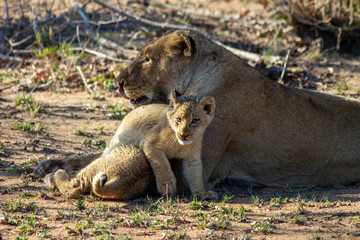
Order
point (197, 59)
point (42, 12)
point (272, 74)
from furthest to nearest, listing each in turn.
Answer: point (42, 12) < point (272, 74) < point (197, 59)

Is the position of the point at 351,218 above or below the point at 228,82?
below

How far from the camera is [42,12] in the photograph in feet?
38.4

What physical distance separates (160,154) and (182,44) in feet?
4.64

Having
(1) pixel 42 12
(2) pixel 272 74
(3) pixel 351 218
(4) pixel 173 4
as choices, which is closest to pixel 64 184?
(3) pixel 351 218

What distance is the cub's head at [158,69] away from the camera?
5289 millimetres

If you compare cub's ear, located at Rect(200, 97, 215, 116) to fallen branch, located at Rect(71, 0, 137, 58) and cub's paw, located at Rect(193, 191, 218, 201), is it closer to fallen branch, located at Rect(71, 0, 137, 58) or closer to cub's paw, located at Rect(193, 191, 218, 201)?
cub's paw, located at Rect(193, 191, 218, 201)

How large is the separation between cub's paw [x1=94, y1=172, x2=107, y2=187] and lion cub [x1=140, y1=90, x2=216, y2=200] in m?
0.41

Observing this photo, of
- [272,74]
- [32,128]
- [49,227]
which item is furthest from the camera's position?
[272,74]

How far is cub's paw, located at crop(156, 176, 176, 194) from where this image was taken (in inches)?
176

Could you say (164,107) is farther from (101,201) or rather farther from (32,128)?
(32,128)

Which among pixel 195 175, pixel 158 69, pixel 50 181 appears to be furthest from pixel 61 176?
pixel 158 69

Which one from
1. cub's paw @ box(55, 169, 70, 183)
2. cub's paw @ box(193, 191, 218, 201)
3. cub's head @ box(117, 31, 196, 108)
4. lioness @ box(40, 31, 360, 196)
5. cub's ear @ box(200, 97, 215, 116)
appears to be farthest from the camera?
cub's head @ box(117, 31, 196, 108)

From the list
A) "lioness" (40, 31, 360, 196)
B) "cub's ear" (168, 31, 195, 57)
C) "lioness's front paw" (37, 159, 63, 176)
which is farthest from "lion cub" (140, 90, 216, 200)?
"lioness's front paw" (37, 159, 63, 176)

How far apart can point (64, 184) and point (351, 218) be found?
254 centimetres
